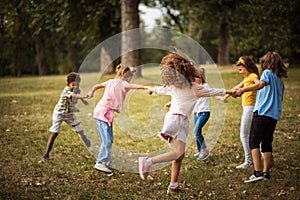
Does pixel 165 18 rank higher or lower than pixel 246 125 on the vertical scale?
higher

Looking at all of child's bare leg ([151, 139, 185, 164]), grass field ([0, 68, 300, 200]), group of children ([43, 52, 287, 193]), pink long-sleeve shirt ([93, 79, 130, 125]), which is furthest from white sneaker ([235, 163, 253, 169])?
pink long-sleeve shirt ([93, 79, 130, 125])

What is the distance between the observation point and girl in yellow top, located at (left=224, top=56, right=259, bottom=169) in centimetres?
674

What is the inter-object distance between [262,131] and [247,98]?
890 mm

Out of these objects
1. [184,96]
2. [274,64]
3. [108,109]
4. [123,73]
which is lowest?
[108,109]

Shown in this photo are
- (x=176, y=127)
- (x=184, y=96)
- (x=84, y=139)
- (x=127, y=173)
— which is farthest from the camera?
(x=84, y=139)

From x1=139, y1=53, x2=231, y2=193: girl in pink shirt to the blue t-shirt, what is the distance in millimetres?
863

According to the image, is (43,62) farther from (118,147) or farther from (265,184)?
(265,184)

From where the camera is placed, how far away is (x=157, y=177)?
21.7ft

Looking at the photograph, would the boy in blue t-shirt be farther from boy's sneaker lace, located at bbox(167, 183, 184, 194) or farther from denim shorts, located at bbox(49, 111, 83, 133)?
denim shorts, located at bbox(49, 111, 83, 133)

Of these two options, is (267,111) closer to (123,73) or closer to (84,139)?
(123,73)

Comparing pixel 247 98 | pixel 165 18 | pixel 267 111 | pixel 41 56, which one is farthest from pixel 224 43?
pixel 267 111

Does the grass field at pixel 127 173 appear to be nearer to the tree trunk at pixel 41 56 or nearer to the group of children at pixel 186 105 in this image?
the group of children at pixel 186 105

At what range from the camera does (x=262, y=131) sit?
6270mm

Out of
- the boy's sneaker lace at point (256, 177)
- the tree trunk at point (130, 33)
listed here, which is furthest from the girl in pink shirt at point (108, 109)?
the tree trunk at point (130, 33)
